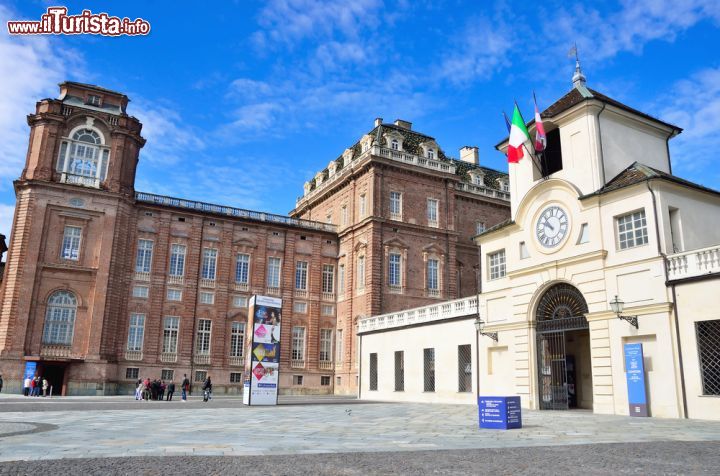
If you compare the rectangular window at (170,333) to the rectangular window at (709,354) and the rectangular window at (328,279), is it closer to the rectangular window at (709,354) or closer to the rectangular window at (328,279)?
the rectangular window at (328,279)

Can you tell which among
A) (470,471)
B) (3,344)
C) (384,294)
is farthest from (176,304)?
(470,471)

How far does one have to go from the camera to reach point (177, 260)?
46.3 metres

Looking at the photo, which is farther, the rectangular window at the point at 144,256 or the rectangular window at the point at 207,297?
the rectangular window at the point at 207,297

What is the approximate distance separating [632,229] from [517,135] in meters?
6.99

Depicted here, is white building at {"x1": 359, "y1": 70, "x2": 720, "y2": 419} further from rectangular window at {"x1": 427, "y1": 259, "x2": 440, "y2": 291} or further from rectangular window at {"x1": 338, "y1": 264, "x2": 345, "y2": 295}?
rectangular window at {"x1": 338, "y1": 264, "x2": 345, "y2": 295}

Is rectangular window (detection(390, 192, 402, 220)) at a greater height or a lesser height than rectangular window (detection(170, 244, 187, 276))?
greater

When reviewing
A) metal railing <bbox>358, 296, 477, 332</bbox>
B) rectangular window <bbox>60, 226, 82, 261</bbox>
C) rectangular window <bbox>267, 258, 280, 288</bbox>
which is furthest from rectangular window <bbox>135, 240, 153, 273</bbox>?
metal railing <bbox>358, 296, 477, 332</bbox>

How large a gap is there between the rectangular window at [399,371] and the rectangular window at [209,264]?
61.6 ft

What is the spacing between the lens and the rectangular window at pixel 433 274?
49.0 metres

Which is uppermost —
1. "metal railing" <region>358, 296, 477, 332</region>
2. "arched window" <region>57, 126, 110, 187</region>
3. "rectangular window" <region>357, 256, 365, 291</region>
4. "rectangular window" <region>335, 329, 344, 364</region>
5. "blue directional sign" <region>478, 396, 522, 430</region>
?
"arched window" <region>57, 126, 110, 187</region>

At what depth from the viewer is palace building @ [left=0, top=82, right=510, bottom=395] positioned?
40.7 metres

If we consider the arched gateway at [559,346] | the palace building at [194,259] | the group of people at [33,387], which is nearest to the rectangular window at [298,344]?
the palace building at [194,259]

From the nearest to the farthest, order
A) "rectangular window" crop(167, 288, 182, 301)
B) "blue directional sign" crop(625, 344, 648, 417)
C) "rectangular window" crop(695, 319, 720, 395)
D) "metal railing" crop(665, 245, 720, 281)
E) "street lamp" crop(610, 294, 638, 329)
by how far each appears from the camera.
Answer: "rectangular window" crop(695, 319, 720, 395)
"metal railing" crop(665, 245, 720, 281)
"blue directional sign" crop(625, 344, 648, 417)
"street lamp" crop(610, 294, 638, 329)
"rectangular window" crop(167, 288, 182, 301)

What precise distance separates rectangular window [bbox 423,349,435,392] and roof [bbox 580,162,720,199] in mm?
13818
